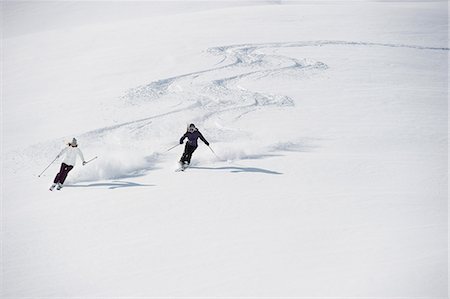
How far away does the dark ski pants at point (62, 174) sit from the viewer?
9.84m

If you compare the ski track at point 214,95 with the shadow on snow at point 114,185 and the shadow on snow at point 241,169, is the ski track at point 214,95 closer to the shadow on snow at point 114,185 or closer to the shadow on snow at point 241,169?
the shadow on snow at point 114,185

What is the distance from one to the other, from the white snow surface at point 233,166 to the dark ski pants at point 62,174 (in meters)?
0.25

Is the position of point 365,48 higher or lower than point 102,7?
lower

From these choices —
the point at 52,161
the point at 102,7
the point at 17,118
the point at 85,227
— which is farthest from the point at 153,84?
the point at 102,7

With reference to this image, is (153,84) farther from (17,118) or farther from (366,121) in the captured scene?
(366,121)

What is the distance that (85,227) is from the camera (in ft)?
26.8

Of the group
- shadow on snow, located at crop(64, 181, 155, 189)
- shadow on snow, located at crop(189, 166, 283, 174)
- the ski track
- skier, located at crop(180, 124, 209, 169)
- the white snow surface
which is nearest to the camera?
the white snow surface

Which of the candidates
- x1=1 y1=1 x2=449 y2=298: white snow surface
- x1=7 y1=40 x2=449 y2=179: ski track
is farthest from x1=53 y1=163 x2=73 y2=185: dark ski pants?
x1=7 y1=40 x2=449 y2=179: ski track

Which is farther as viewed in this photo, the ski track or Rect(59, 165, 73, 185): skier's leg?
the ski track

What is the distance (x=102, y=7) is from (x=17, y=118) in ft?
99.2

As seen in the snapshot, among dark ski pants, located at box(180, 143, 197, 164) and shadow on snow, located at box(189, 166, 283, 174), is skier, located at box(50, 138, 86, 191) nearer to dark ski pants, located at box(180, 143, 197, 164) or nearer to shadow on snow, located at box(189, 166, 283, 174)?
dark ski pants, located at box(180, 143, 197, 164)

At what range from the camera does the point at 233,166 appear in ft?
35.0

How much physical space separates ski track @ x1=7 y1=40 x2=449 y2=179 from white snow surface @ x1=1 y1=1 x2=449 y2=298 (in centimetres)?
8

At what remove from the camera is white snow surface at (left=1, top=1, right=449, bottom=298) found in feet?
22.4
